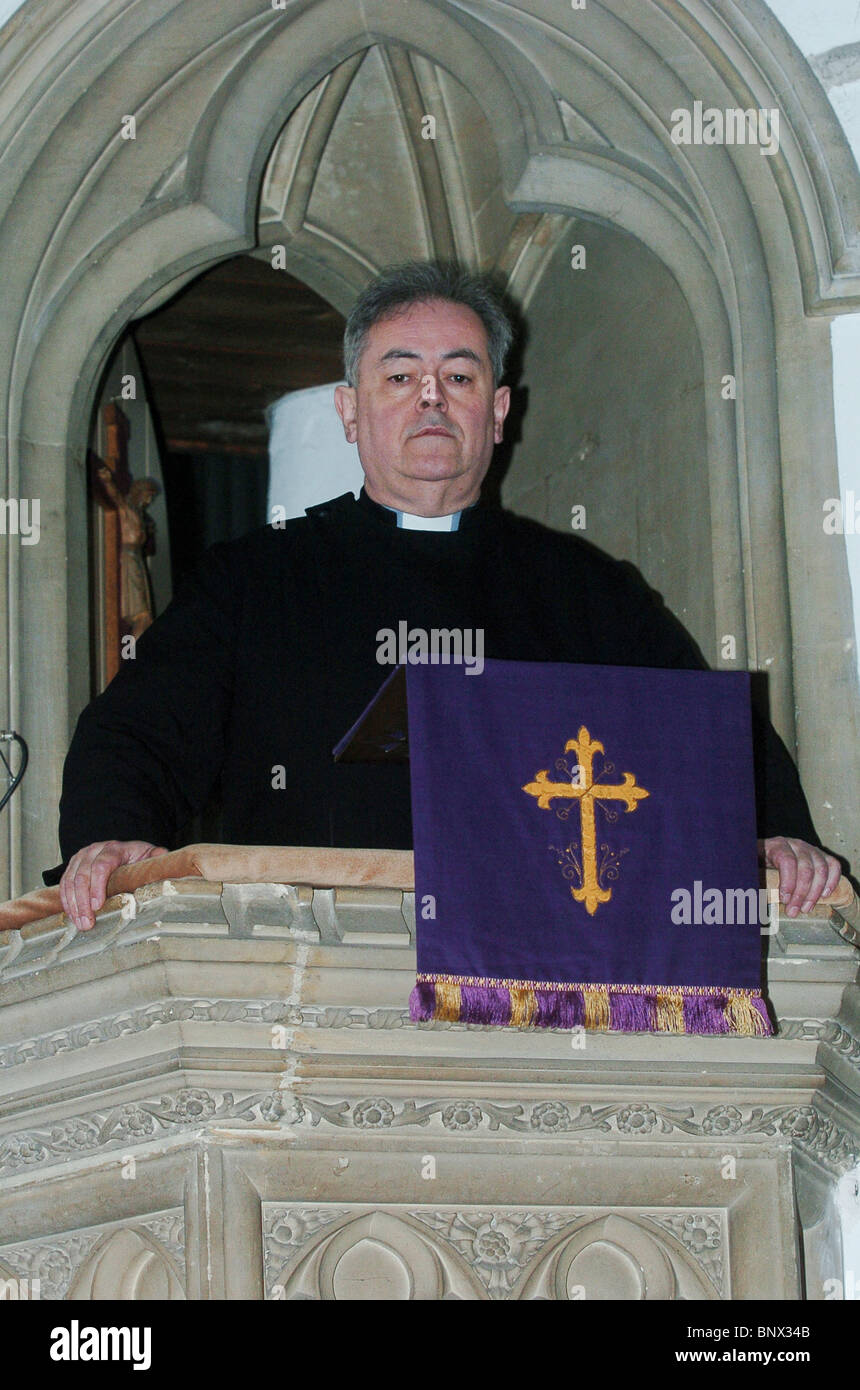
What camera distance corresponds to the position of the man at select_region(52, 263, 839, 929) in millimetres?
4059

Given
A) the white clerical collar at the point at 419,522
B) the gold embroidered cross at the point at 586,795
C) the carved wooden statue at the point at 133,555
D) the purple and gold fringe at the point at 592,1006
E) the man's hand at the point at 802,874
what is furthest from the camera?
the carved wooden statue at the point at 133,555

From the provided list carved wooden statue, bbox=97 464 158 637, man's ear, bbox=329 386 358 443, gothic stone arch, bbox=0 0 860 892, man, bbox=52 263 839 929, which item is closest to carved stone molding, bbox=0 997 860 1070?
man, bbox=52 263 839 929

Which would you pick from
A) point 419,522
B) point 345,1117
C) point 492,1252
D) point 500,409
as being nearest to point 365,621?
point 419,522

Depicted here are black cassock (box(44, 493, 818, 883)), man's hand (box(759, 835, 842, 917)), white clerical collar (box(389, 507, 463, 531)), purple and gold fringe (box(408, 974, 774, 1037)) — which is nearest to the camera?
purple and gold fringe (box(408, 974, 774, 1037))

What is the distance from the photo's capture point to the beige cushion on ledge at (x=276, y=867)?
3412 millimetres

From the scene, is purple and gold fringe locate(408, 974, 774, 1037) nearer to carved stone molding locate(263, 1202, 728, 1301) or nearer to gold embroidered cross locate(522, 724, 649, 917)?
gold embroidered cross locate(522, 724, 649, 917)

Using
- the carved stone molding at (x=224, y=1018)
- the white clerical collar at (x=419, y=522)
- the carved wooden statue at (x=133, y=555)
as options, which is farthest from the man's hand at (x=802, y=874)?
the carved wooden statue at (x=133, y=555)

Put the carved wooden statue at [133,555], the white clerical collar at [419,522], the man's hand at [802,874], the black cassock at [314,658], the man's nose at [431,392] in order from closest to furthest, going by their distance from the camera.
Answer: the man's hand at [802,874] → the black cassock at [314,658] → the man's nose at [431,392] → the white clerical collar at [419,522] → the carved wooden statue at [133,555]

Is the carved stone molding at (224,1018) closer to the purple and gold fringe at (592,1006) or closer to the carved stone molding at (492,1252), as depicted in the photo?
the purple and gold fringe at (592,1006)

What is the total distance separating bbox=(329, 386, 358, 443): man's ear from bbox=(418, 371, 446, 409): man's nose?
17 centimetres

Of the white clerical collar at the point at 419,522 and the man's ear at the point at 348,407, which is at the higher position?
the man's ear at the point at 348,407

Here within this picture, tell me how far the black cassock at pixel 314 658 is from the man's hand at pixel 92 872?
134mm

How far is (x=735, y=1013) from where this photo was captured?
3504 mm

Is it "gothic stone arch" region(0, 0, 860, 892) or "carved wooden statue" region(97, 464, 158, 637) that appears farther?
"carved wooden statue" region(97, 464, 158, 637)
